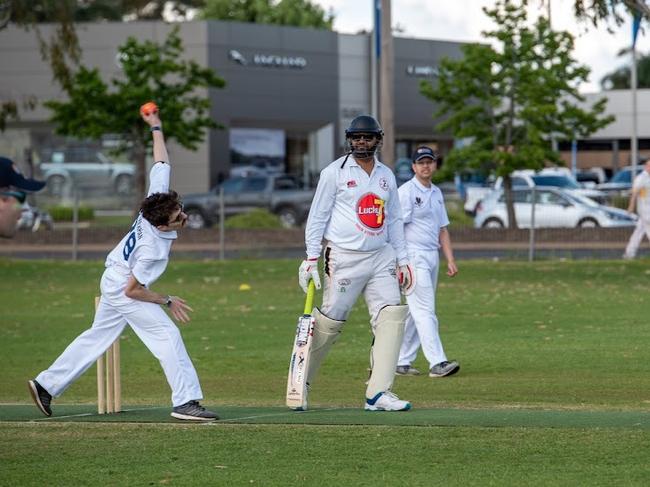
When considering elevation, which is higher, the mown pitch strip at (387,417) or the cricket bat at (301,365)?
the cricket bat at (301,365)

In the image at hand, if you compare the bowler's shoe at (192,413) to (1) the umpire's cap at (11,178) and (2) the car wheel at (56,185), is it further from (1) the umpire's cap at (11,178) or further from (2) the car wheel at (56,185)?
(2) the car wheel at (56,185)

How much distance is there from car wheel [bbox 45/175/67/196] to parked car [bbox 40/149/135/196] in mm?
68

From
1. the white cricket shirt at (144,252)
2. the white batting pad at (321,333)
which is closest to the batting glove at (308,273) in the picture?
the white batting pad at (321,333)

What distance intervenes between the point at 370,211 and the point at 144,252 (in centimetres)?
172

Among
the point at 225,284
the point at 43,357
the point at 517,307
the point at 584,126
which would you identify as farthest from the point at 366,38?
the point at 43,357

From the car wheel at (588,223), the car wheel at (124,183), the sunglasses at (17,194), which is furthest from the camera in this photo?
the car wheel at (124,183)

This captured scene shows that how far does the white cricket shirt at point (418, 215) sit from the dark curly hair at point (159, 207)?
407 cm

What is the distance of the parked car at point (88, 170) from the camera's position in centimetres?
5431

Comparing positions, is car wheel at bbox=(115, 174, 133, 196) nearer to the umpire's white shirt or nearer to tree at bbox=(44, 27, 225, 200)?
tree at bbox=(44, 27, 225, 200)

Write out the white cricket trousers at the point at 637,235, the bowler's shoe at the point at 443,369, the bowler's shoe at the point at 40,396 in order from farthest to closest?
the white cricket trousers at the point at 637,235 → the bowler's shoe at the point at 443,369 → the bowler's shoe at the point at 40,396

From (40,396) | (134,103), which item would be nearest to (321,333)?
(40,396)

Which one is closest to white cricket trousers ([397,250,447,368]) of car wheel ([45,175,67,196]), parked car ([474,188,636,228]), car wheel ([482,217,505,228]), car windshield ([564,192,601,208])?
parked car ([474,188,636,228])

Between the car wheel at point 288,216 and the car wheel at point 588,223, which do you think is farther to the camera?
the car wheel at point 288,216

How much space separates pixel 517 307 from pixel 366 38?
4124 cm
